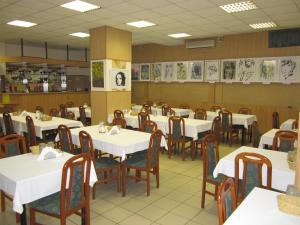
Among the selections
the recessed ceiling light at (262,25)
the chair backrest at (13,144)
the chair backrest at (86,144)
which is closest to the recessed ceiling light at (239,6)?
the recessed ceiling light at (262,25)

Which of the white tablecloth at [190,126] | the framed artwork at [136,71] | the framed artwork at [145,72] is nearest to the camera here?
the white tablecloth at [190,126]

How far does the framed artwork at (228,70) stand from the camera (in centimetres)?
901

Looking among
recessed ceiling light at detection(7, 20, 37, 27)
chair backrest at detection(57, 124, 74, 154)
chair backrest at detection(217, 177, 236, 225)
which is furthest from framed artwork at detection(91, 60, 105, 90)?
chair backrest at detection(217, 177, 236, 225)

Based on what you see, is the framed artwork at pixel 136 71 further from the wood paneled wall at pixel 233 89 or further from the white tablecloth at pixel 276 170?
the white tablecloth at pixel 276 170

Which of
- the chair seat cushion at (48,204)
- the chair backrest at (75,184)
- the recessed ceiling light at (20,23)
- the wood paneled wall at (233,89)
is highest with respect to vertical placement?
the recessed ceiling light at (20,23)

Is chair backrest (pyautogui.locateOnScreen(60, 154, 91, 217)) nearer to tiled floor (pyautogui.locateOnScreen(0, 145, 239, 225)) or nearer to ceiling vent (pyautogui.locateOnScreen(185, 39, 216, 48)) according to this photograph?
tiled floor (pyautogui.locateOnScreen(0, 145, 239, 225))

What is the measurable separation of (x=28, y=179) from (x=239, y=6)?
5.19 m

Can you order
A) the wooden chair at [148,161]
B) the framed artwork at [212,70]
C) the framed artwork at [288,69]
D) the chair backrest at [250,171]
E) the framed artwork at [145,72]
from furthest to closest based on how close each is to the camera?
the framed artwork at [145,72] → the framed artwork at [212,70] → the framed artwork at [288,69] → the wooden chair at [148,161] → the chair backrest at [250,171]

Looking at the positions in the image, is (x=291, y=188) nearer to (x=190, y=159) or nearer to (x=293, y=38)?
(x=190, y=159)

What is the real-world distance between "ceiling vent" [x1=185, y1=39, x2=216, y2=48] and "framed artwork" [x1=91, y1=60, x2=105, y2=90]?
387 centimetres

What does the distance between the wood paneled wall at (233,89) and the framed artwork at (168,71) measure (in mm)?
215

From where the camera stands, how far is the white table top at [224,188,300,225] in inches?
67.9

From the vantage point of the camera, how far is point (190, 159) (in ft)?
18.6

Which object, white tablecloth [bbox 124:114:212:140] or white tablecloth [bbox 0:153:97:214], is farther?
white tablecloth [bbox 124:114:212:140]
